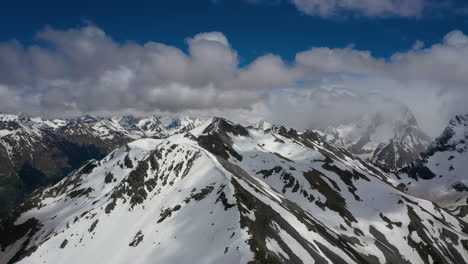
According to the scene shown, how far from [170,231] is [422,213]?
146 metres

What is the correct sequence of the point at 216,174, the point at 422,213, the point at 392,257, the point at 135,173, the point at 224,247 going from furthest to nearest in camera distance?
the point at 422,213 < the point at 135,173 < the point at 392,257 < the point at 216,174 < the point at 224,247

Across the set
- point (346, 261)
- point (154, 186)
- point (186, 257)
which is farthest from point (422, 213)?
point (186, 257)

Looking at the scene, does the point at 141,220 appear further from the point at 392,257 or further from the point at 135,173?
the point at 392,257

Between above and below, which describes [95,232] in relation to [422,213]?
above

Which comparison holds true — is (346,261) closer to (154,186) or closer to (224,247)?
(224,247)

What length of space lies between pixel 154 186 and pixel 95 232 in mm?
29354

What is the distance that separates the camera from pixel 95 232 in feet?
458

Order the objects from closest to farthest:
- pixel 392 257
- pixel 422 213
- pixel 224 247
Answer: pixel 224 247 → pixel 392 257 → pixel 422 213

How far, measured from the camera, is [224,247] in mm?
86562

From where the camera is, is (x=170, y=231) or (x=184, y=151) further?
(x=184, y=151)

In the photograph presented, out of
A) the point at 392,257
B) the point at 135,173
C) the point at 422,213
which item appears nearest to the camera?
the point at 392,257

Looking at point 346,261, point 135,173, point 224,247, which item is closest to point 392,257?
point 346,261

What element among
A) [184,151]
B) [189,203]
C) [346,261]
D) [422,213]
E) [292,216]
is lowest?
[422,213]

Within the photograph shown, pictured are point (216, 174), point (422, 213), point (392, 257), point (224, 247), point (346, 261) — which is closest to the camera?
point (224, 247)
